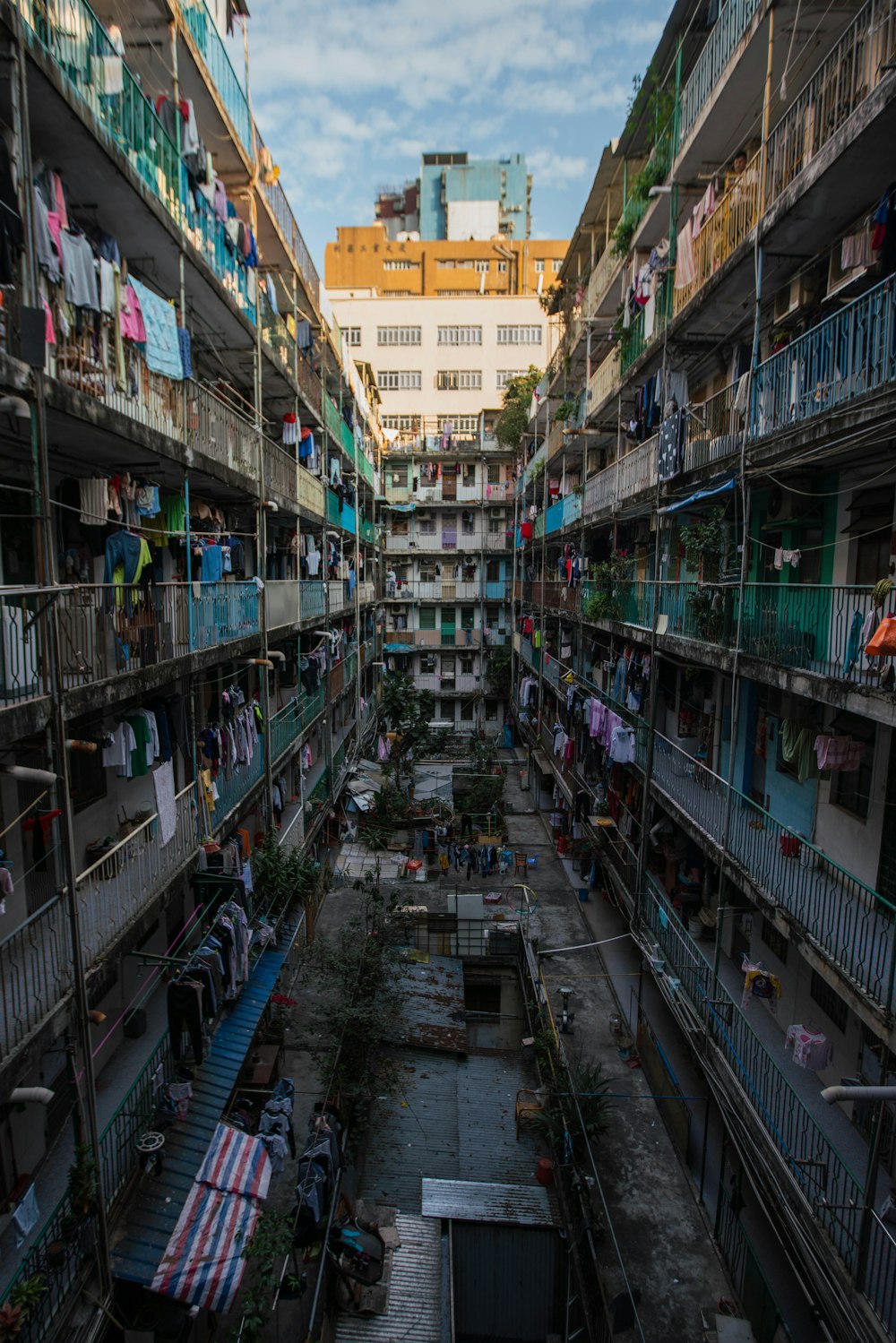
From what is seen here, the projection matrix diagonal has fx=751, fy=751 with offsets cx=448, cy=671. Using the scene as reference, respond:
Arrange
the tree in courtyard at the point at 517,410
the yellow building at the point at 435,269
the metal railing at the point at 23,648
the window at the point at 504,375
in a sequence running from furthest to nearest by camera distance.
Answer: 1. the yellow building at the point at 435,269
2. the window at the point at 504,375
3. the tree in courtyard at the point at 517,410
4. the metal railing at the point at 23,648

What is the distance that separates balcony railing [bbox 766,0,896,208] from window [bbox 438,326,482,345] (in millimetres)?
37392

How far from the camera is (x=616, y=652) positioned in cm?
1841

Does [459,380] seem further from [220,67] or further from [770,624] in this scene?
[770,624]

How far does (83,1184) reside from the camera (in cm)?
674

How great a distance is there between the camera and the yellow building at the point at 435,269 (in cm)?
4772

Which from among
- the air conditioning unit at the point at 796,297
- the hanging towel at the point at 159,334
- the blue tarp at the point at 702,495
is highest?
the air conditioning unit at the point at 796,297

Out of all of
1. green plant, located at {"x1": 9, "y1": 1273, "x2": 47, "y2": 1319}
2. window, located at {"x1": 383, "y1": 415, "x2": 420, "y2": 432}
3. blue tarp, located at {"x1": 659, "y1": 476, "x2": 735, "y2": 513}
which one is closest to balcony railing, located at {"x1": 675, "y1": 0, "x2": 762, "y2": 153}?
blue tarp, located at {"x1": 659, "y1": 476, "x2": 735, "y2": 513}

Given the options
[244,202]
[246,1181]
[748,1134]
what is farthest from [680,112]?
[246,1181]

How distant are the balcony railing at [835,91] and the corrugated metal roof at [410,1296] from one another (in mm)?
13836

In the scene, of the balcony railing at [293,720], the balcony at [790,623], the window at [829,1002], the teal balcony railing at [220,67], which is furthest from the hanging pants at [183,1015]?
the teal balcony railing at [220,67]

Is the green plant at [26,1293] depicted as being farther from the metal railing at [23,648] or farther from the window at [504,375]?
the window at [504,375]

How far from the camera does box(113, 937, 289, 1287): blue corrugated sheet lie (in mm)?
7605

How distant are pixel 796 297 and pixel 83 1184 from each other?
1294cm

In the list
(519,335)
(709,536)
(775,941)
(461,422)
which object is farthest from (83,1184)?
(519,335)
